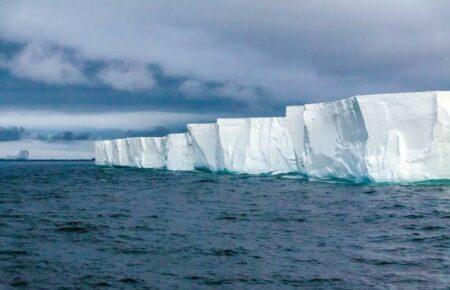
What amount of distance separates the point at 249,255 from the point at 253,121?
25373 millimetres

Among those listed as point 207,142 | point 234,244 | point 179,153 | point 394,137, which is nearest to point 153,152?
point 179,153

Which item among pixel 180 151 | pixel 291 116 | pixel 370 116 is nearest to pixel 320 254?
pixel 370 116

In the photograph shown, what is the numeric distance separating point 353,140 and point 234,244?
1397 centimetres

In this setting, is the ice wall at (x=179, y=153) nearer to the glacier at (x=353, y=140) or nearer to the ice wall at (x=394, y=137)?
the glacier at (x=353, y=140)

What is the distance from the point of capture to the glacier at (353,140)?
21172 mm

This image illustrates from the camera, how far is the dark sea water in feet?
25.9

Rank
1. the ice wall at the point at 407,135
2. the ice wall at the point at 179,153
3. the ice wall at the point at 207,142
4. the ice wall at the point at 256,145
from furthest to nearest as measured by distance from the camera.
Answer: the ice wall at the point at 179,153
the ice wall at the point at 207,142
the ice wall at the point at 256,145
the ice wall at the point at 407,135

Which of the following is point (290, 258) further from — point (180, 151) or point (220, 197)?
point (180, 151)

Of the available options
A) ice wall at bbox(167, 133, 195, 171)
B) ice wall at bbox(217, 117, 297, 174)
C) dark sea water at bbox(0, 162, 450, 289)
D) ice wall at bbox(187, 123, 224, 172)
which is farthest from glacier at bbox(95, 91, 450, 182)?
ice wall at bbox(167, 133, 195, 171)

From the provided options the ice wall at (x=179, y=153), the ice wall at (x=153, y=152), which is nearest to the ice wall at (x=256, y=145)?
the ice wall at (x=179, y=153)

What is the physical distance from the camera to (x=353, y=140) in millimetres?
23438

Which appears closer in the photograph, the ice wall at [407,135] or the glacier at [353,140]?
the ice wall at [407,135]

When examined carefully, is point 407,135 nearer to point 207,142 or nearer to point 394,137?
point 394,137

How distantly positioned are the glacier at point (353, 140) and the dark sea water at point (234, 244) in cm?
330
